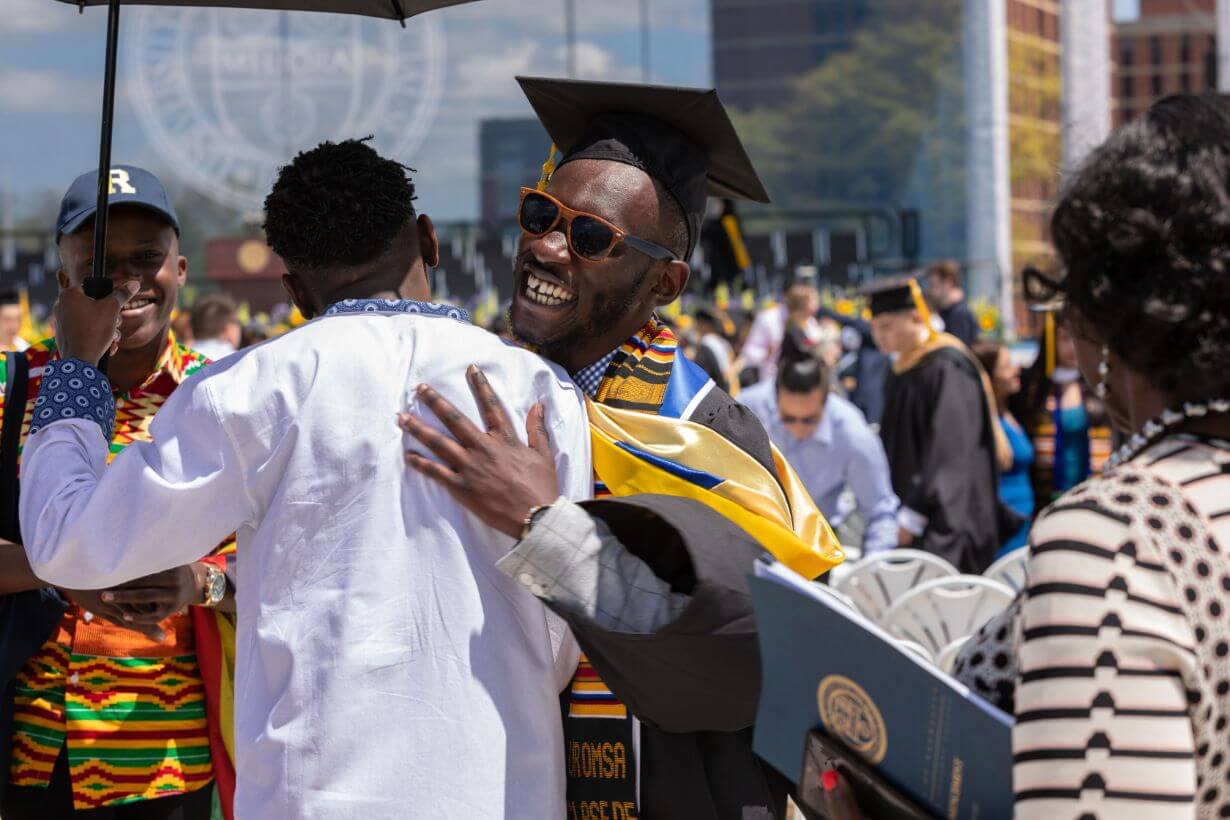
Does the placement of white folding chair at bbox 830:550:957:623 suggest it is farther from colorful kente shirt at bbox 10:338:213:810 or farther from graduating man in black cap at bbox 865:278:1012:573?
colorful kente shirt at bbox 10:338:213:810

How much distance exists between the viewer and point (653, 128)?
2629 mm

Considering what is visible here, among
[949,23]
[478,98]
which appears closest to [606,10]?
[478,98]

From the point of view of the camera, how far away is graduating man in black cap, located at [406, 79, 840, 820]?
1.94 meters

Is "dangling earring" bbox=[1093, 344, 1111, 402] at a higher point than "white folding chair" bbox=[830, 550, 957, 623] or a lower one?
higher

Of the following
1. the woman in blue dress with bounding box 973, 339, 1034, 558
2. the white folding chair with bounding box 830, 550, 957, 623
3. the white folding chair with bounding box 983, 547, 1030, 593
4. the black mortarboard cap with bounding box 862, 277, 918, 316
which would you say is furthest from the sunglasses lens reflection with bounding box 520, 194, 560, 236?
the black mortarboard cap with bounding box 862, 277, 918, 316

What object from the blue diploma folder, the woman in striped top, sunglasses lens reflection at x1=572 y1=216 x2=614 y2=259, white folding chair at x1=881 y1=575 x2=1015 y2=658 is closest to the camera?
the woman in striped top

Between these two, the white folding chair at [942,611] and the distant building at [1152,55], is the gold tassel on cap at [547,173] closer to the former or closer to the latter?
the white folding chair at [942,611]

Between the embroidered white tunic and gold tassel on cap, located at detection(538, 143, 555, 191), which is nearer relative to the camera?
the embroidered white tunic

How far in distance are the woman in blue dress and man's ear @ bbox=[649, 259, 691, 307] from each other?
508 centimetres

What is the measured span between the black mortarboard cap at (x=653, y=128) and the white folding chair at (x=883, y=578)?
3658mm

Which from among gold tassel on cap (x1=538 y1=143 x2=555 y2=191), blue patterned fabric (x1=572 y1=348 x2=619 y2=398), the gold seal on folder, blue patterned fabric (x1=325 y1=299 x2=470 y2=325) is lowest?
the gold seal on folder

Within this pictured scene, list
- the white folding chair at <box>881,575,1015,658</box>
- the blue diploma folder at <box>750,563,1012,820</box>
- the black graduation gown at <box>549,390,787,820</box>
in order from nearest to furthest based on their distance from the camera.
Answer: the blue diploma folder at <box>750,563,1012,820</box> → the black graduation gown at <box>549,390,787,820</box> → the white folding chair at <box>881,575,1015,658</box>

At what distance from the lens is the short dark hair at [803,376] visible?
6.75 meters

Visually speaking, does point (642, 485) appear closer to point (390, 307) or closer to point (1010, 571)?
point (390, 307)
